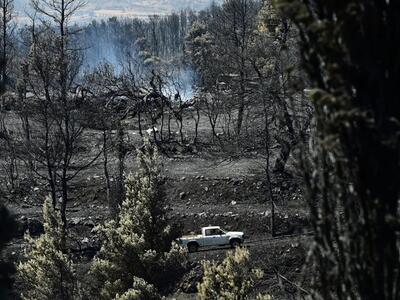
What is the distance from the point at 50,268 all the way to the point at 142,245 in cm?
184

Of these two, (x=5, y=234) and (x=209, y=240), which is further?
(x=209, y=240)

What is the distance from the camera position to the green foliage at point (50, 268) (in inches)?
480

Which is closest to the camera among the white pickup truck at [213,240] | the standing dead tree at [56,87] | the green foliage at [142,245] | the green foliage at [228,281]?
the green foliage at [228,281]

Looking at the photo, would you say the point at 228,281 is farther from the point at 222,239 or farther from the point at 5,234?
the point at 222,239

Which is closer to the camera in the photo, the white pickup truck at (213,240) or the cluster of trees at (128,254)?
the cluster of trees at (128,254)

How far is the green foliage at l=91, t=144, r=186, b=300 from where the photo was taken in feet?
42.0

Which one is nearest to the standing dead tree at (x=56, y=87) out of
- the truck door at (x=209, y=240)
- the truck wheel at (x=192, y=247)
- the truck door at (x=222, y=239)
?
the truck wheel at (x=192, y=247)

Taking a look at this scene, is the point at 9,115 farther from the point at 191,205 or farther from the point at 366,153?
the point at 366,153

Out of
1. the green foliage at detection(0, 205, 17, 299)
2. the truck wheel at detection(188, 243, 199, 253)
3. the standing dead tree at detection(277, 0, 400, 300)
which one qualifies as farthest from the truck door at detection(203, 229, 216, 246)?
the standing dead tree at detection(277, 0, 400, 300)

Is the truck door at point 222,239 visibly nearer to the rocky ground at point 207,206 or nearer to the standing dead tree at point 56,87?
the rocky ground at point 207,206

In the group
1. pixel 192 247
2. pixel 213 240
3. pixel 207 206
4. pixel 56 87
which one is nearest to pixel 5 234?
pixel 192 247

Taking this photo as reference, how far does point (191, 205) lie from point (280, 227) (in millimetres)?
3602

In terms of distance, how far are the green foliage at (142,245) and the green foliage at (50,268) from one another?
76 centimetres

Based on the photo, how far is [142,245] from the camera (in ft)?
42.3
